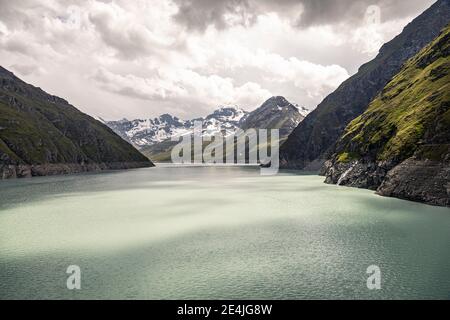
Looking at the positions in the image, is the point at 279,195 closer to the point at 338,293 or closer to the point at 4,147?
the point at 338,293

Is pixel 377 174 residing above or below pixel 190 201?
above

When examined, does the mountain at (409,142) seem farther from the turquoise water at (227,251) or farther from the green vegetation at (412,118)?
the turquoise water at (227,251)

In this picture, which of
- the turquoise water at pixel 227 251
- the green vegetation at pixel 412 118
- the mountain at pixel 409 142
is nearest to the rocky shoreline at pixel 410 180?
the mountain at pixel 409 142

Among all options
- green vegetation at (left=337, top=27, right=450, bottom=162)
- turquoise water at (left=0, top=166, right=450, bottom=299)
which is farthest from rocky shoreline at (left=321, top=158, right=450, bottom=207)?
turquoise water at (left=0, top=166, right=450, bottom=299)

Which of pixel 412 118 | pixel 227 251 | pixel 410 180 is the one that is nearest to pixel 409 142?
pixel 410 180

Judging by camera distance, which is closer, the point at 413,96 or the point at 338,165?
the point at 413,96

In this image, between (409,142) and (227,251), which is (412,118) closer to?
(409,142)

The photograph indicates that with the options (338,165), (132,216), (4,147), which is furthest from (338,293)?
(4,147)
